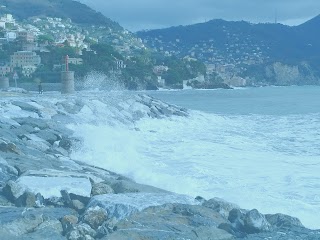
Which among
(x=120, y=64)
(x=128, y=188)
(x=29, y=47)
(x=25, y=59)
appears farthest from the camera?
(x=120, y=64)

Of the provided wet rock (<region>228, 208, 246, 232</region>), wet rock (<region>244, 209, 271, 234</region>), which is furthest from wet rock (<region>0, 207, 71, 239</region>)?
wet rock (<region>244, 209, 271, 234</region>)

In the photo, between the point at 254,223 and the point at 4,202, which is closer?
the point at 254,223

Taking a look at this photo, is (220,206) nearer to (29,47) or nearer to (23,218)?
(23,218)

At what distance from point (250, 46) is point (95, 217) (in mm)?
137324

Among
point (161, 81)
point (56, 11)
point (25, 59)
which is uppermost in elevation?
point (56, 11)

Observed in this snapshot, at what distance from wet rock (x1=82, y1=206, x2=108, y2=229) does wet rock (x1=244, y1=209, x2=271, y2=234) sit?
129 cm

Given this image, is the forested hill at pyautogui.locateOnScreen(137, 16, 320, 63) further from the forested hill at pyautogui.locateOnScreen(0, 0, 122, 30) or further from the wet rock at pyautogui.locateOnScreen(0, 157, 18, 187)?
the wet rock at pyautogui.locateOnScreen(0, 157, 18, 187)

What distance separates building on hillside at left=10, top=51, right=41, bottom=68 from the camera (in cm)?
5070

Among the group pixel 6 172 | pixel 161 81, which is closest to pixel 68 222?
pixel 6 172

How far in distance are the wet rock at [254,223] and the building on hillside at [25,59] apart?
4611 cm

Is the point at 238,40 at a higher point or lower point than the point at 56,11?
lower

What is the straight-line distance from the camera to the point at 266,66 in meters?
113

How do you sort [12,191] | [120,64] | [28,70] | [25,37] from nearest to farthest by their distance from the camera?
[12,191] → [28,70] → [120,64] → [25,37]

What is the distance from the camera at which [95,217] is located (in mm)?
5617
